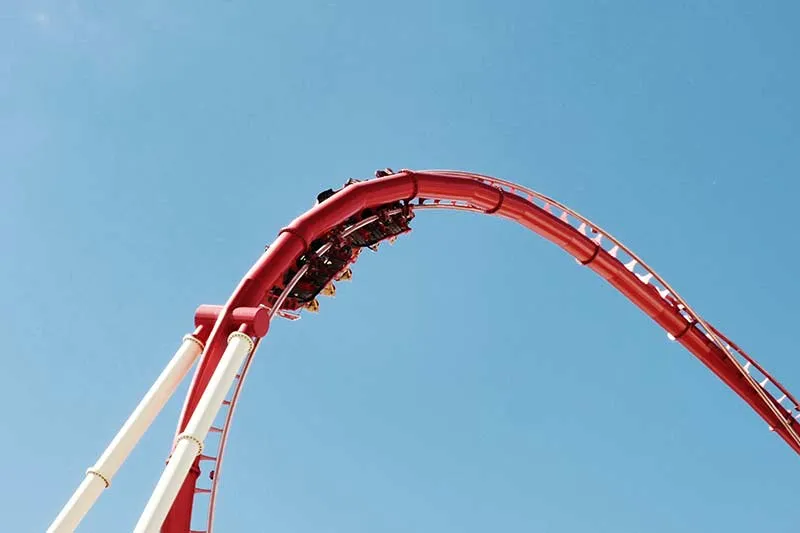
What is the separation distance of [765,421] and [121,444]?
15840 millimetres

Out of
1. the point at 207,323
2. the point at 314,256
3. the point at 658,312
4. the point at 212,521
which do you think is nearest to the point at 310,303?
the point at 314,256

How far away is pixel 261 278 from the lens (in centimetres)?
1209

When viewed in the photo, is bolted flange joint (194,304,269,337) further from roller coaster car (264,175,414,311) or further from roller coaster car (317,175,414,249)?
roller coaster car (317,175,414,249)

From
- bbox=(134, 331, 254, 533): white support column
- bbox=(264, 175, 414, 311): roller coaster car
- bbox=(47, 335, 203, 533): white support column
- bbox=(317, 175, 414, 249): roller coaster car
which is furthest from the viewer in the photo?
bbox=(317, 175, 414, 249): roller coaster car

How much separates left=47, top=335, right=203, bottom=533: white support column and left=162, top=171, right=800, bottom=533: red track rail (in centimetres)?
36

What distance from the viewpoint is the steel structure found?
31.9 feet

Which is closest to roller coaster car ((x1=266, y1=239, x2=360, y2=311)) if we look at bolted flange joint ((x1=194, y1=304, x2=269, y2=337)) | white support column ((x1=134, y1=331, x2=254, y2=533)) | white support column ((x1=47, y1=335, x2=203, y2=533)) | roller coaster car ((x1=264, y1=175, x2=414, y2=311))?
roller coaster car ((x1=264, y1=175, x2=414, y2=311))

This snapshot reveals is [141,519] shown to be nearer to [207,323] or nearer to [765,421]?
[207,323]

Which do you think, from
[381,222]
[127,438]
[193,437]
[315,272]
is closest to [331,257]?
[315,272]

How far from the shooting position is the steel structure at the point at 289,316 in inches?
382

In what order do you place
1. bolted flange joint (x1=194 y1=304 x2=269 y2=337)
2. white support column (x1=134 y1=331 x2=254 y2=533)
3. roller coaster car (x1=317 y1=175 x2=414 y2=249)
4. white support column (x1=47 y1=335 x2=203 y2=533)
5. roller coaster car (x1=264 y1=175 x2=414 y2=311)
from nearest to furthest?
white support column (x1=134 y1=331 x2=254 y2=533)
white support column (x1=47 y1=335 x2=203 y2=533)
bolted flange joint (x1=194 y1=304 x2=269 y2=337)
roller coaster car (x1=264 y1=175 x2=414 y2=311)
roller coaster car (x1=317 y1=175 x2=414 y2=249)

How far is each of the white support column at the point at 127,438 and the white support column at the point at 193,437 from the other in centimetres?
65

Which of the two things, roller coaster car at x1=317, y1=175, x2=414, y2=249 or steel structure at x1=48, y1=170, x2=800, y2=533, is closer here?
steel structure at x1=48, y1=170, x2=800, y2=533

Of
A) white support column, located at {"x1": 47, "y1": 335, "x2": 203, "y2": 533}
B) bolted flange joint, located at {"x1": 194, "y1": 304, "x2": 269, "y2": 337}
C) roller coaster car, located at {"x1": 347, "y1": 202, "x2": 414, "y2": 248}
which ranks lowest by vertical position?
white support column, located at {"x1": 47, "y1": 335, "x2": 203, "y2": 533}
